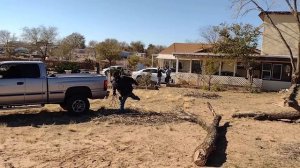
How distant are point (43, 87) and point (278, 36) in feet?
79.3

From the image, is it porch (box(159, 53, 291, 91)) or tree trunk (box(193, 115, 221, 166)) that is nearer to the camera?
tree trunk (box(193, 115, 221, 166))

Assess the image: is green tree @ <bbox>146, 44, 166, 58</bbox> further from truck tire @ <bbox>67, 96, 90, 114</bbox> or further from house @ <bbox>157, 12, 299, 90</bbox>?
truck tire @ <bbox>67, 96, 90, 114</bbox>

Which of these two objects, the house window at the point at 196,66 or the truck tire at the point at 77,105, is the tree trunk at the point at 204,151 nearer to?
the truck tire at the point at 77,105

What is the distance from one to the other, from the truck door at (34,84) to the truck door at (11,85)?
6.1 inches

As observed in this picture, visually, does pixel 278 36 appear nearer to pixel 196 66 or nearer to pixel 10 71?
pixel 196 66

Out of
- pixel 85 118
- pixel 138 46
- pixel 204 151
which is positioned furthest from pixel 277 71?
pixel 138 46

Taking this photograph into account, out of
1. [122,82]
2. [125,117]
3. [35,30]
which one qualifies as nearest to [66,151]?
[125,117]

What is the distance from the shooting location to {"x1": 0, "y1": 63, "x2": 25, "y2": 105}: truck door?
506 inches

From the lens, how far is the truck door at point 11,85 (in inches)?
506

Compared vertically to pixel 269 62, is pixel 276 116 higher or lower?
lower

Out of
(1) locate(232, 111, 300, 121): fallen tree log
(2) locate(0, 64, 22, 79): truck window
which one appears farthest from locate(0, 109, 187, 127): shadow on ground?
(1) locate(232, 111, 300, 121): fallen tree log

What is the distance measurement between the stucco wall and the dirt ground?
1868 centimetres

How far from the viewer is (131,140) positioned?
10.6 meters

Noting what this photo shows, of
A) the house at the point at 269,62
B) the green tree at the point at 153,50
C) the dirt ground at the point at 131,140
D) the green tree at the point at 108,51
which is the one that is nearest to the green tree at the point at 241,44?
the house at the point at 269,62
